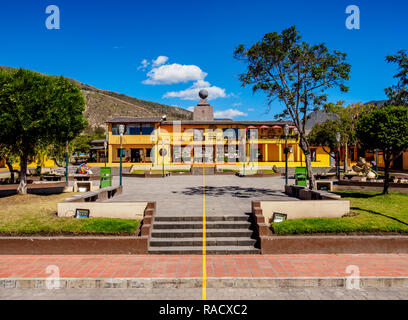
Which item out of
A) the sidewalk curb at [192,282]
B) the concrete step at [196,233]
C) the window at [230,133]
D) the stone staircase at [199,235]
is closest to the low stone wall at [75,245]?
the stone staircase at [199,235]

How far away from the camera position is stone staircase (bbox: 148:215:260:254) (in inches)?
287

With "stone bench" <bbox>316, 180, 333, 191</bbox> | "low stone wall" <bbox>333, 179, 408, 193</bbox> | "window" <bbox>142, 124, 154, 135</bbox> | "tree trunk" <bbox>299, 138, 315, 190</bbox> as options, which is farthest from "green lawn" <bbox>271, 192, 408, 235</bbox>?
"window" <bbox>142, 124, 154, 135</bbox>

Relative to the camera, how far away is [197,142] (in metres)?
40.9

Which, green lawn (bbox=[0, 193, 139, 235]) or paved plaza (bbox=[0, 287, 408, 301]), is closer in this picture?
paved plaza (bbox=[0, 287, 408, 301])

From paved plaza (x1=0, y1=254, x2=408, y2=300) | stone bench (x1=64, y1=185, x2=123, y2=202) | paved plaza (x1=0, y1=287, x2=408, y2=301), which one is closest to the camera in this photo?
paved plaza (x1=0, y1=287, x2=408, y2=301)

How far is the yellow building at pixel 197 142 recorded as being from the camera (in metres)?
40.0

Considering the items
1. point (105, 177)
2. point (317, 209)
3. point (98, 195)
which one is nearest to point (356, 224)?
point (317, 209)

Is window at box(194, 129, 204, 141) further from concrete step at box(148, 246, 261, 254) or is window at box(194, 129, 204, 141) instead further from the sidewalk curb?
the sidewalk curb

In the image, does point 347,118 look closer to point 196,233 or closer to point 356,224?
point 356,224

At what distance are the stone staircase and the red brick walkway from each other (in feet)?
0.79

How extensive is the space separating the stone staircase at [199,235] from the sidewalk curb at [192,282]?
1561mm

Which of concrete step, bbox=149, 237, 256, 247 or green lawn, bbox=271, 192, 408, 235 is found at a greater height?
green lawn, bbox=271, 192, 408, 235

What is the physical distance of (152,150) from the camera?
1593 inches
